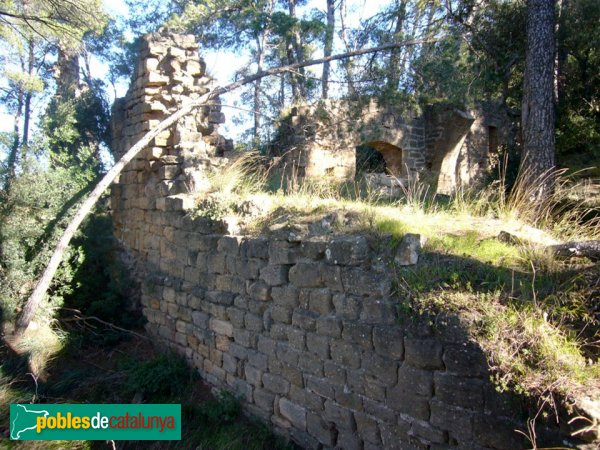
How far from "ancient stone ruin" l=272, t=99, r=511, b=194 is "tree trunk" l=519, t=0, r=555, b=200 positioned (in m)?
1.27

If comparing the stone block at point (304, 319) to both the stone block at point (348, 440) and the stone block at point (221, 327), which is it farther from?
the stone block at point (221, 327)

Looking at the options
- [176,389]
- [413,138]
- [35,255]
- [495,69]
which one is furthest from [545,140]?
[35,255]

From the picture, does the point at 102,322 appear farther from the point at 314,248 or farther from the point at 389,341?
the point at 389,341

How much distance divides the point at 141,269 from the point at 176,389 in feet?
7.40

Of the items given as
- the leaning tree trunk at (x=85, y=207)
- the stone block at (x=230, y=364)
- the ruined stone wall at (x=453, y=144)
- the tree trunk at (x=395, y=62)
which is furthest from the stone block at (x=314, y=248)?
the ruined stone wall at (x=453, y=144)

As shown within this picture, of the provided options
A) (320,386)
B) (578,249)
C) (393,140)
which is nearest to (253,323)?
(320,386)

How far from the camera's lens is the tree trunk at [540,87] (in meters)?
6.12

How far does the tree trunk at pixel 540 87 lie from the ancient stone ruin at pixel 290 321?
407 cm

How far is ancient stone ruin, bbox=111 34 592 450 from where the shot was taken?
104 inches

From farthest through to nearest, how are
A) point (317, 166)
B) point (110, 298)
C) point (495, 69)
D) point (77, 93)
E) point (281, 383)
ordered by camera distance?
point (77, 93) < point (317, 166) < point (495, 69) < point (110, 298) < point (281, 383)

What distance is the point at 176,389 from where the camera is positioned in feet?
16.3

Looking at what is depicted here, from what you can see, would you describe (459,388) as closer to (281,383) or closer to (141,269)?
(281,383)

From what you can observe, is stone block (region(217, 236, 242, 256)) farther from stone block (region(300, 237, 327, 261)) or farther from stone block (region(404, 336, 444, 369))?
stone block (region(404, 336, 444, 369))

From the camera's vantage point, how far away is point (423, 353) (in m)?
2.73
